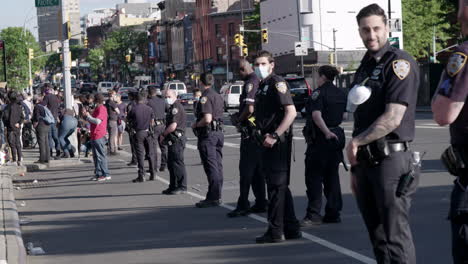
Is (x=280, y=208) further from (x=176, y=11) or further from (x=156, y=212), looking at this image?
(x=176, y=11)

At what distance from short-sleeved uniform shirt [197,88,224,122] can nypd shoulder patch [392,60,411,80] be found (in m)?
7.07

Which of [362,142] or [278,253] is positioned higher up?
[362,142]

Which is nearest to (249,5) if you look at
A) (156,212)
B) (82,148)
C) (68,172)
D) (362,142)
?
(82,148)

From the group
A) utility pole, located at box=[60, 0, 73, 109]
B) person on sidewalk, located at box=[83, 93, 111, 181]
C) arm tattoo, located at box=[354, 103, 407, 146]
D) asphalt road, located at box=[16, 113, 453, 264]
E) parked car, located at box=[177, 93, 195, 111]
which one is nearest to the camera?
arm tattoo, located at box=[354, 103, 407, 146]

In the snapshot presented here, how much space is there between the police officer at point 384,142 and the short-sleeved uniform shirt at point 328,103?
4345 millimetres

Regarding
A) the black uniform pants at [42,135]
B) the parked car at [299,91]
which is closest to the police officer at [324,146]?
the black uniform pants at [42,135]

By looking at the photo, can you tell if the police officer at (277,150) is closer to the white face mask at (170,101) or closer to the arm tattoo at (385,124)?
the arm tattoo at (385,124)

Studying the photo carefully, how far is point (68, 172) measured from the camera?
2128 centimetres

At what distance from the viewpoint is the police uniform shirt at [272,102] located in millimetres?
9109

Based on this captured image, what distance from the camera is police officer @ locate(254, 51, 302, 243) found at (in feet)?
29.3

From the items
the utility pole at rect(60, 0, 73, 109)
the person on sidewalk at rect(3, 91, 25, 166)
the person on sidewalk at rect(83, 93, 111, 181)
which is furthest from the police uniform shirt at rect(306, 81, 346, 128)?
the utility pole at rect(60, 0, 73, 109)

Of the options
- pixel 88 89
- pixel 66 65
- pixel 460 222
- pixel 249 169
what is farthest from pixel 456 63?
pixel 88 89

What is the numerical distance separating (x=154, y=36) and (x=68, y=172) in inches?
4778

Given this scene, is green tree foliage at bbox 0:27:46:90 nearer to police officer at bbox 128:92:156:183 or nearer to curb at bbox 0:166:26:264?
police officer at bbox 128:92:156:183
